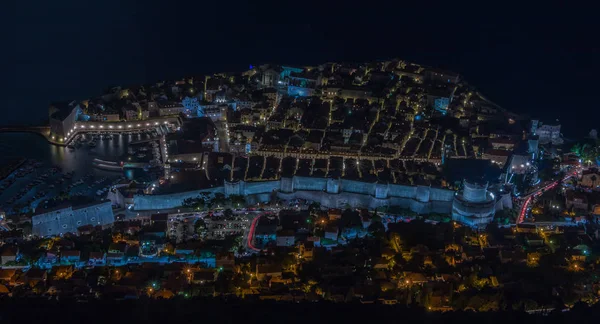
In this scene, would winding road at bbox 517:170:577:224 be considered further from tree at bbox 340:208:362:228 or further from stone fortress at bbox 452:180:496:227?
tree at bbox 340:208:362:228

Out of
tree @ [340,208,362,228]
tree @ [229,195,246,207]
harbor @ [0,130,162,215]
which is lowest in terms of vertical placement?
harbor @ [0,130,162,215]

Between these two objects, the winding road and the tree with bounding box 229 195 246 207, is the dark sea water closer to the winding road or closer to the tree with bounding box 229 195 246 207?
the tree with bounding box 229 195 246 207

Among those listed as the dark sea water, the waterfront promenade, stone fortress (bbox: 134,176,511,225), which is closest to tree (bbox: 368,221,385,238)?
stone fortress (bbox: 134,176,511,225)

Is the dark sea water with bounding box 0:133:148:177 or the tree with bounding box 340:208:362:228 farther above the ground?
the tree with bounding box 340:208:362:228

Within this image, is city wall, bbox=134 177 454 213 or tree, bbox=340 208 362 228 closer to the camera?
tree, bbox=340 208 362 228

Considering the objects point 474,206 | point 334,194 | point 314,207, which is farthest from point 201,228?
point 474,206

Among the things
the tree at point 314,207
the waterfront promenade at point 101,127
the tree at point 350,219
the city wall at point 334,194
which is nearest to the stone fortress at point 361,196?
the city wall at point 334,194

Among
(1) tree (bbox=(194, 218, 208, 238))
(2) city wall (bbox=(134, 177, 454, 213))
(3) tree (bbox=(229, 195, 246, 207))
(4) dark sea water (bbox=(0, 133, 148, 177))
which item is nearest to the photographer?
(1) tree (bbox=(194, 218, 208, 238))

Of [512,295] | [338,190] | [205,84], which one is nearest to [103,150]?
[205,84]

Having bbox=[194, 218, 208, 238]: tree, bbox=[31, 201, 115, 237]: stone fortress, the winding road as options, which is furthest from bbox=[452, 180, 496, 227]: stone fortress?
bbox=[31, 201, 115, 237]: stone fortress

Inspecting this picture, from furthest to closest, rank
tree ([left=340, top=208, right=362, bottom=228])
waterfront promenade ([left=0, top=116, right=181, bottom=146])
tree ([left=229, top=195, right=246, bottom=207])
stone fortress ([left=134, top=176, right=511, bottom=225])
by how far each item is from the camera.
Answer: waterfront promenade ([left=0, top=116, right=181, bottom=146]) < tree ([left=229, top=195, right=246, bottom=207]) < stone fortress ([left=134, top=176, right=511, bottom=225]) < tree ([left=340, top=208, right=362, bottom=228])
